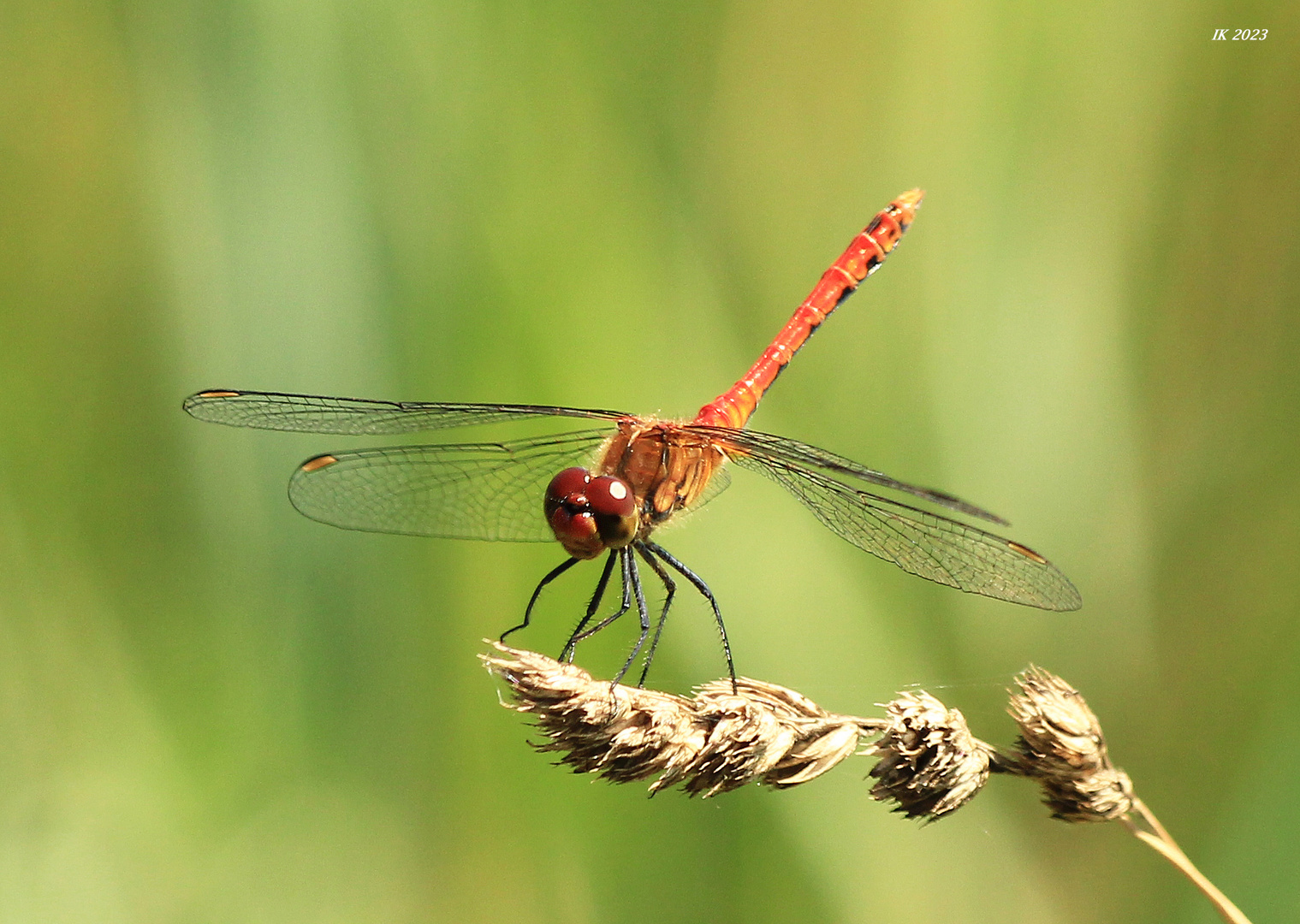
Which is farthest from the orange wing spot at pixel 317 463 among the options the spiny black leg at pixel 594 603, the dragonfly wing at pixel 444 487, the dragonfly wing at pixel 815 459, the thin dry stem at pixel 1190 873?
the thin dry stem at pixel 1190 873

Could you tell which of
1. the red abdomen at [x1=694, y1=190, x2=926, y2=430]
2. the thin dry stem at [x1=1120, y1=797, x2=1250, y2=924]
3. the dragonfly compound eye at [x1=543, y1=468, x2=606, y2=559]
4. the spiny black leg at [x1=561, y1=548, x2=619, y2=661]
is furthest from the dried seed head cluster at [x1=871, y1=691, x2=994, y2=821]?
the red abdomen at [x1=694, y1=190, x2=926, y2=430]

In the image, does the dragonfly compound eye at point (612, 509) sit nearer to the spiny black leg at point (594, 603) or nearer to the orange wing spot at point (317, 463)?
the spiny black leg at point (594, 603)

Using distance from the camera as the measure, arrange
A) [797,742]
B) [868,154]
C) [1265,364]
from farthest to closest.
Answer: [868,154], [1265,364], [797,742]

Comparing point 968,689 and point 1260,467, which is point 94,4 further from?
point 1260,467

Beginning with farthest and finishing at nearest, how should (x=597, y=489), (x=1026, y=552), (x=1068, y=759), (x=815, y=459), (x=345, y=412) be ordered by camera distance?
1. (x=345, y=412)
2. (x=597, y=489)
3. (x=815, y=459)
4. (x=1026, y=552)
5. (x=1068, y=759)

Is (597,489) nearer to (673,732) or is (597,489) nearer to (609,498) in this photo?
(609,498)

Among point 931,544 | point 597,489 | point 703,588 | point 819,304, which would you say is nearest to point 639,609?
point 703,588

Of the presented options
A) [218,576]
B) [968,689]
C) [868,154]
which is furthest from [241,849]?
[868,154]
